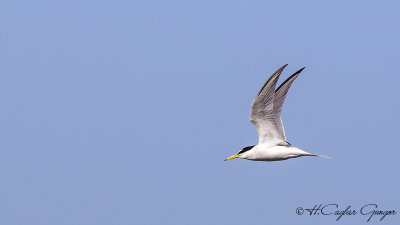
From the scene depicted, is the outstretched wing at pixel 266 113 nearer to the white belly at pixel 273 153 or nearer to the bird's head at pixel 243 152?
the white belly at pixel 273 153

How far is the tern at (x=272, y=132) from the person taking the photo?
29828mm

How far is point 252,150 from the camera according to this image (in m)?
31.0

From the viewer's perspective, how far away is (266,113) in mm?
29797

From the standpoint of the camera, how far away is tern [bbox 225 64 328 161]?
97.9 feet

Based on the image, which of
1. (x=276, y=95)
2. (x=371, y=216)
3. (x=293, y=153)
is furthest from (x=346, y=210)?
(x=276, y=95)

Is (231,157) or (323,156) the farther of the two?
(231,157)

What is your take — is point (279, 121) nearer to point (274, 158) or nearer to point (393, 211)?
point (274, 158)

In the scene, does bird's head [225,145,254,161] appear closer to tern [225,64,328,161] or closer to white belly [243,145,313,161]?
tern [225,64,328,161]

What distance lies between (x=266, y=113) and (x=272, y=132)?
101 centimetres

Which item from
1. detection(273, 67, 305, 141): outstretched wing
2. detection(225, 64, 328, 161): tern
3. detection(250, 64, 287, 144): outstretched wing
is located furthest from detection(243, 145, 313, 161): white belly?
detection(273, 67, 305, 141): outstretched wing

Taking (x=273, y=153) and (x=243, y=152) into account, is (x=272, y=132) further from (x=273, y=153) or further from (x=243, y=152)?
(x=243, y=152)

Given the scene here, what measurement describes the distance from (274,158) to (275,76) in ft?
12.0

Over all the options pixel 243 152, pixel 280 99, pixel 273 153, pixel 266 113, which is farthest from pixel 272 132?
pixel 243 152

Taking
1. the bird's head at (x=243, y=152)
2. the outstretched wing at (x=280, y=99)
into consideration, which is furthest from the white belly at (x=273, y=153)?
the outstretched wing at (x=280, y=99)
